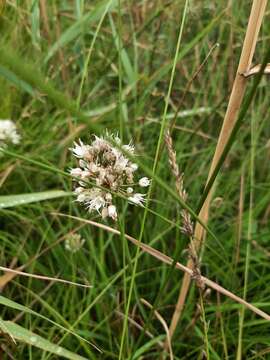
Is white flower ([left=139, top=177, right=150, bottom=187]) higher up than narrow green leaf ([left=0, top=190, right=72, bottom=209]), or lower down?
higher up

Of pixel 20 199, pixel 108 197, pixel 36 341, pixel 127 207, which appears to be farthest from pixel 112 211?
pixel 127 207

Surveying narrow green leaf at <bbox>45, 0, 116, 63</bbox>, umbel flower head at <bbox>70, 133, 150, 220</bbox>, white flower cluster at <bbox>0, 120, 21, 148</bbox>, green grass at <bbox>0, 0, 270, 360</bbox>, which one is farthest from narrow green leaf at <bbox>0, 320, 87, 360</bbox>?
narrow green leaf at <bbox>45, 0, 116, 63</bbox>

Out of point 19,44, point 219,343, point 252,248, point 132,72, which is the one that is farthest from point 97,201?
point 19,44

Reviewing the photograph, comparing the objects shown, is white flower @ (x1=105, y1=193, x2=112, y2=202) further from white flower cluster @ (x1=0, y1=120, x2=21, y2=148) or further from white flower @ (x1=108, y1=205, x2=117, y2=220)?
white flower cluster @ (x1=0, y1=120, x2=21, y2=148)

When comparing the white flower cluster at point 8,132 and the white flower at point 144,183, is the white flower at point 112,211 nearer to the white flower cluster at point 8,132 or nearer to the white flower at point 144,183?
the white flower at point 144,183

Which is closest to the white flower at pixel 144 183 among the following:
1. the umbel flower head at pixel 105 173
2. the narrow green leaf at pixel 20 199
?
the umbel flower head at pixel 105 173

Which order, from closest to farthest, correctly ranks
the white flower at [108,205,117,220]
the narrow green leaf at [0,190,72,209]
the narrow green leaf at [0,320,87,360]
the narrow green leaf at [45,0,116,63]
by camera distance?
the white flower at [108,205,117,220], the narrow green leaf at [0,320,87,360], the narrow green leaf at [0,190,72,209], the narrow green leaf at [45,0,116,63]

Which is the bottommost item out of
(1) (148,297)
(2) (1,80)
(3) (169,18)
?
(1) (148,297)

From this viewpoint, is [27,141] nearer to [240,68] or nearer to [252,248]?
[252,248]
